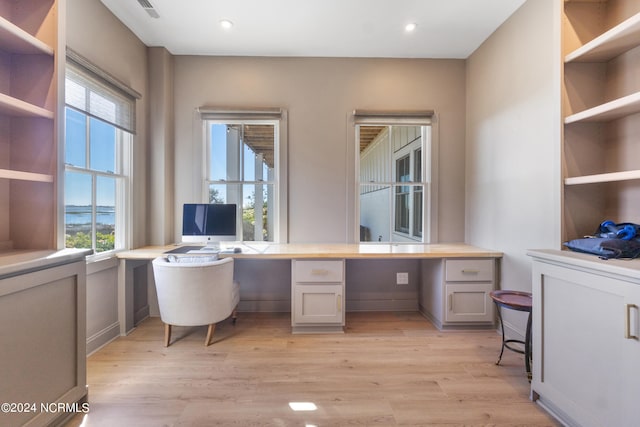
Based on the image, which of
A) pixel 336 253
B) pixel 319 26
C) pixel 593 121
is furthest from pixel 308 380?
pixel 319 26

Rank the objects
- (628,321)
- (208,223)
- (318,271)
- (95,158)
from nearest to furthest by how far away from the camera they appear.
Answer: (628,321) → (95,158) → (318,271) → (208,223)

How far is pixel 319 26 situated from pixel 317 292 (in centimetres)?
250

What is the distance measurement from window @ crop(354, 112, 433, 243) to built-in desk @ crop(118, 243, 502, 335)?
382 millimetres

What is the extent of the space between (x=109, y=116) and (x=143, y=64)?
0.84 metres

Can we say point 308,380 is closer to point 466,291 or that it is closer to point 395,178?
point 466,291

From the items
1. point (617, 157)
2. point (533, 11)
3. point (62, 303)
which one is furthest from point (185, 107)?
point (617, 157)

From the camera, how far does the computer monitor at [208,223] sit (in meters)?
2.69

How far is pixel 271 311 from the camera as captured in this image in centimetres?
305

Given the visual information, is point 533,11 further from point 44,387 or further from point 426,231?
point 44,387

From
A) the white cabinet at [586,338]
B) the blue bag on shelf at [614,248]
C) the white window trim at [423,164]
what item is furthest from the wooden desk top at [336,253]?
the blue bag on shelf at [614,248]

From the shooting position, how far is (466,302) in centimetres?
254

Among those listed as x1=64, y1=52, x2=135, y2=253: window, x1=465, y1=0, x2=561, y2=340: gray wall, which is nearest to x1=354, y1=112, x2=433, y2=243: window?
x1=465, y1=0, x2=561, y2=340: gray wall

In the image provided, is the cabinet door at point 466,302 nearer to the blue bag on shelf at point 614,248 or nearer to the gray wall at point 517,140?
the gray wall at point 517,140

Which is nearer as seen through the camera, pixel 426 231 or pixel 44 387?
pixel 44 387
